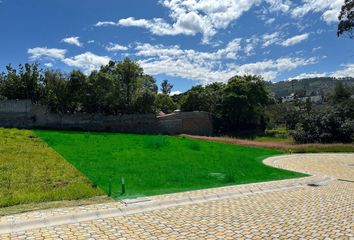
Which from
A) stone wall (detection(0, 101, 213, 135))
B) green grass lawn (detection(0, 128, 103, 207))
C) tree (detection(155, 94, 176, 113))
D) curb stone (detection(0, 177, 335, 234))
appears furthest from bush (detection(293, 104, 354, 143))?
tree (detection(155, 94, 176, 113))

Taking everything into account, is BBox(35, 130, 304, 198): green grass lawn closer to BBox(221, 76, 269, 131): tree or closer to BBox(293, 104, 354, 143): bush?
BBox(293, 104, 354, 143): bush

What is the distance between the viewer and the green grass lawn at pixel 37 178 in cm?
841

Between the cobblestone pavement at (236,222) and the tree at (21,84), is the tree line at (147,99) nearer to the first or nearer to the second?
the tree at (21,84)

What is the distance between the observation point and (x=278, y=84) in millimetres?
192125

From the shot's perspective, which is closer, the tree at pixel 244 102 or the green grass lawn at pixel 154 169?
the green grass lawn at pixel 154 169

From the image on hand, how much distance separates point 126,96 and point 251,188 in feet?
91.4

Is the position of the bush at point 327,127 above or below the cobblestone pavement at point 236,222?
above

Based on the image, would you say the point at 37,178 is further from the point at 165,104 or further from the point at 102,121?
the point at 165,104

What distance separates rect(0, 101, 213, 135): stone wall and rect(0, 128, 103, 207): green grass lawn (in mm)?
14307

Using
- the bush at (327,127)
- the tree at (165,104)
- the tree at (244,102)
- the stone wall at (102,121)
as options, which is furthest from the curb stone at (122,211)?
the tree at (165,104)

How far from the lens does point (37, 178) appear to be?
34.0 ft

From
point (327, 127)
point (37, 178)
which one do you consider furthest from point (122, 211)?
point (327, 127)

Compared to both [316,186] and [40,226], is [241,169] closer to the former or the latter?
[316,186]

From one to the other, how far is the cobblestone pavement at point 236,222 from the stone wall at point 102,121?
2405cm
